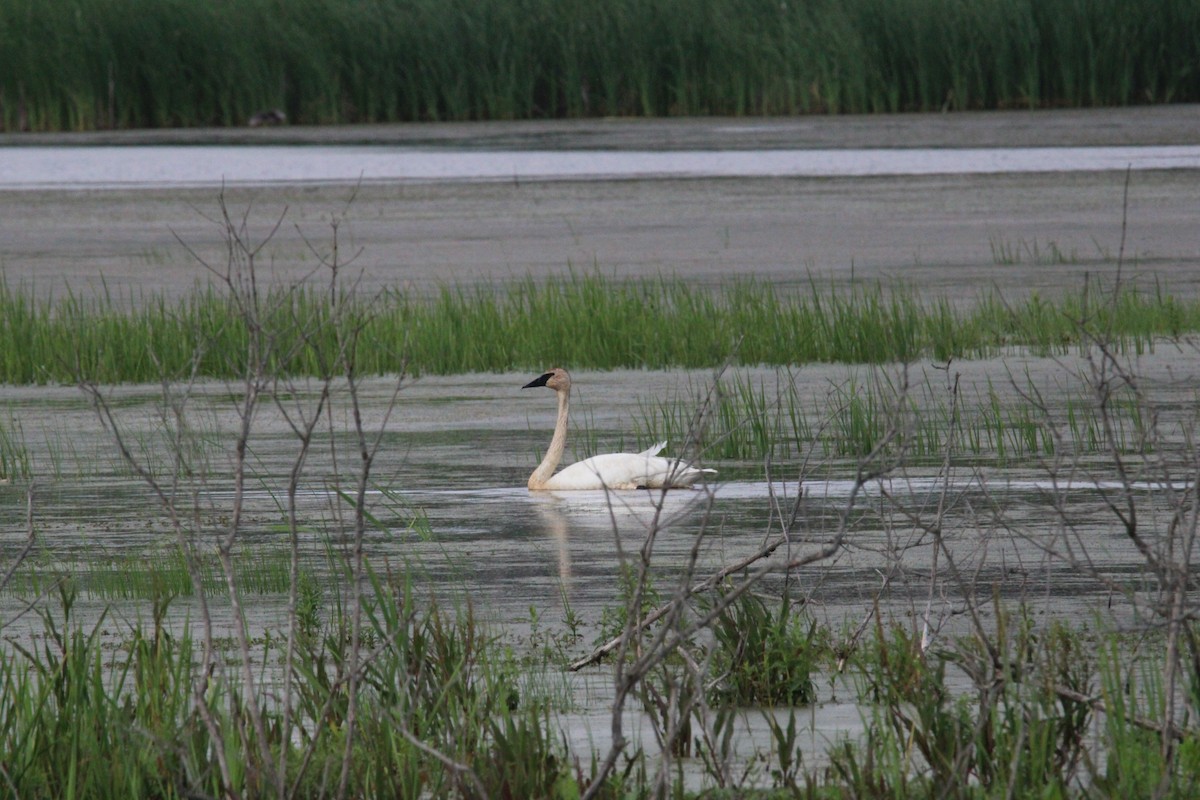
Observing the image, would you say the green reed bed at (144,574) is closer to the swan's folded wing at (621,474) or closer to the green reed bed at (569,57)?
the swan's folded wing at (621,474)

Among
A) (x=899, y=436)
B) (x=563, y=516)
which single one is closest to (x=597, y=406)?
(x=899, y=436)

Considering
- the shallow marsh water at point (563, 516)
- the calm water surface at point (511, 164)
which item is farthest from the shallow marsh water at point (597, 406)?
the calm water surface at point (511, 164)

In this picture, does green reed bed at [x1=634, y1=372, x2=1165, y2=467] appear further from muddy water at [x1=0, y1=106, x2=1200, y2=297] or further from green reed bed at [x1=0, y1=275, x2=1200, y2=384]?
muddy water at [x1=0, y1=106, x2=1200, y2=297]

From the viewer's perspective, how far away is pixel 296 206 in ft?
77.7

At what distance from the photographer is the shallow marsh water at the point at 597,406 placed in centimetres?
664

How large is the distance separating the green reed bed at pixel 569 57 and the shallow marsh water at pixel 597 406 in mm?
3222

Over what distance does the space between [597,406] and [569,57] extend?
23059mm

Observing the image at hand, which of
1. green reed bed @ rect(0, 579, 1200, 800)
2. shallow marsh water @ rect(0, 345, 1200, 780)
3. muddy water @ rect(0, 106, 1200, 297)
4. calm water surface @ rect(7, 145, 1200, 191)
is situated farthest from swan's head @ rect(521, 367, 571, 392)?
calm water surface @ rect(7, 145, 1200, 191)

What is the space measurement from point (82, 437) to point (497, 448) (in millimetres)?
2008

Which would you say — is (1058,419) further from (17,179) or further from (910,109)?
(910,109)

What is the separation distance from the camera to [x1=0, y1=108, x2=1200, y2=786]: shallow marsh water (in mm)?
6637

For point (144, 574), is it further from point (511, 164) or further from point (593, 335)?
point (511, 164)

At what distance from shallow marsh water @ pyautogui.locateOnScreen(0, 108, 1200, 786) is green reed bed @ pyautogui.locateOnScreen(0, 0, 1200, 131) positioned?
3222 mm

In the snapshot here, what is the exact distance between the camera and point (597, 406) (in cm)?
1149
